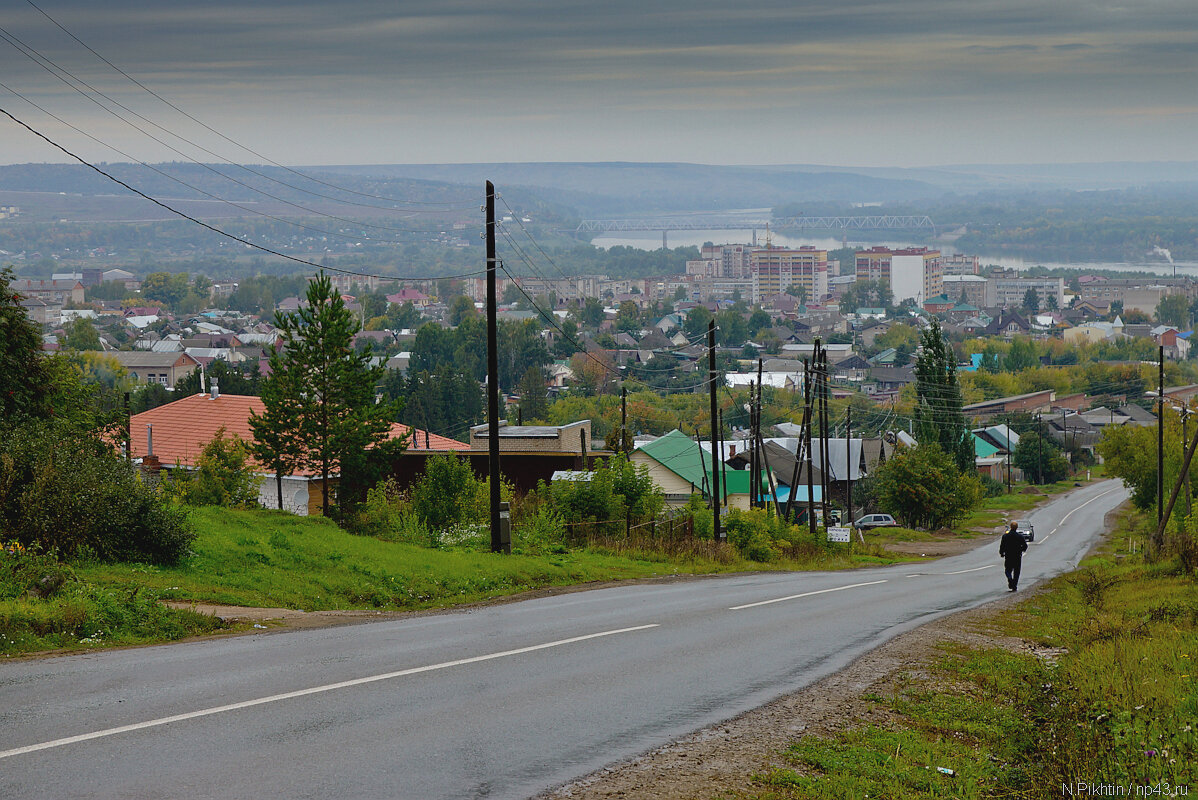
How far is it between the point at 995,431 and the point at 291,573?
109423mm

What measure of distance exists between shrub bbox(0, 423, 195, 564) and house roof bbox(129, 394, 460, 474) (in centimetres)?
3121

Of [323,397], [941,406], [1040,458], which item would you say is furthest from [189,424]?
[1040,458]

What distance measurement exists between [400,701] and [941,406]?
247 feet

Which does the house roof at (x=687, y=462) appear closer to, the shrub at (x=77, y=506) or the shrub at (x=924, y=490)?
the shrub at (x=924, y=490)

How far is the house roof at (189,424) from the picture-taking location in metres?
48.0

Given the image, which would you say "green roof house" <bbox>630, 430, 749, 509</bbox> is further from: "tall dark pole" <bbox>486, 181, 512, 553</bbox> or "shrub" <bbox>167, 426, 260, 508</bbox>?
"tall dark pole" <bbox>486, 181, 512, 553</bbox>

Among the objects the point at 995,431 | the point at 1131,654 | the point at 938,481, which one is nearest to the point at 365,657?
the point at 1131,654

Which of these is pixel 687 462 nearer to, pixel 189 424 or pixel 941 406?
pixel 941 406

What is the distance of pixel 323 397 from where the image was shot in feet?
102

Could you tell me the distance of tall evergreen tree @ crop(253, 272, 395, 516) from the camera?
30891mm

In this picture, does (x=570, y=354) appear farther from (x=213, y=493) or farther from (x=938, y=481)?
(x=213, y=493)

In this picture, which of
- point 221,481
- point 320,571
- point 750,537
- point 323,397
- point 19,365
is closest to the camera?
point 320,571

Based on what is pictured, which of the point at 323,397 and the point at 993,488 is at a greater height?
the point at 323,397

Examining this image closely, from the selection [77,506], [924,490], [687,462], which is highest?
[77,506]
